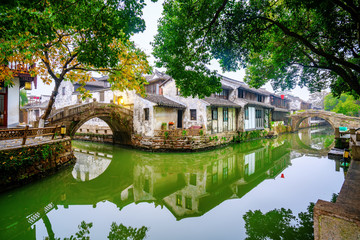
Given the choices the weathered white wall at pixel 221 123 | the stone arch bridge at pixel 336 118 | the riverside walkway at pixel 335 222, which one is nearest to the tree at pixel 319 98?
the stone arch bridge at pixel 336 118

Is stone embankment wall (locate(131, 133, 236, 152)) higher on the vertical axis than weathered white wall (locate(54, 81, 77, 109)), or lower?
lower

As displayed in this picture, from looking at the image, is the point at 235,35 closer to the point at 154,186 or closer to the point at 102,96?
the point at 154,186

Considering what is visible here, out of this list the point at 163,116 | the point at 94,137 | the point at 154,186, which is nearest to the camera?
the point at 154,186

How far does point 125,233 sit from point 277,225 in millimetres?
3999

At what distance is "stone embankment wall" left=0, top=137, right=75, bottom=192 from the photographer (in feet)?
21.2

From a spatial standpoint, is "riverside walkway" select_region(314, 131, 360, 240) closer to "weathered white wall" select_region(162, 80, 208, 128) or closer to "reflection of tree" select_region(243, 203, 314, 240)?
"reflection of tree" select_region(243, 203, 314, 240)

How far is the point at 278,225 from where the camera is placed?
185 inches

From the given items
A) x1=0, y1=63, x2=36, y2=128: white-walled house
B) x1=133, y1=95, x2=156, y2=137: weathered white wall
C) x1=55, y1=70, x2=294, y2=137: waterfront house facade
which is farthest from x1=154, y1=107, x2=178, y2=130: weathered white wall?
x1=0, y1=63, x2=36, y2=128: white-walled house

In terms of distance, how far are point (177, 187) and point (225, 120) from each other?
12.3 meters

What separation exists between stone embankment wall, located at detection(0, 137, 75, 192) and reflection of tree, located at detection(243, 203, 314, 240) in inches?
327

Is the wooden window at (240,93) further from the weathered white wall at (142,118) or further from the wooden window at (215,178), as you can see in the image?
the wooden window at (215,178)

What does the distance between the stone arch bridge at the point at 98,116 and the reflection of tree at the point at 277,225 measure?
12054mm

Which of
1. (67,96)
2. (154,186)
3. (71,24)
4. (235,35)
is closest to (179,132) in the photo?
(154,186)

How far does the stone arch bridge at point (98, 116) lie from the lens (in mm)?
11875
